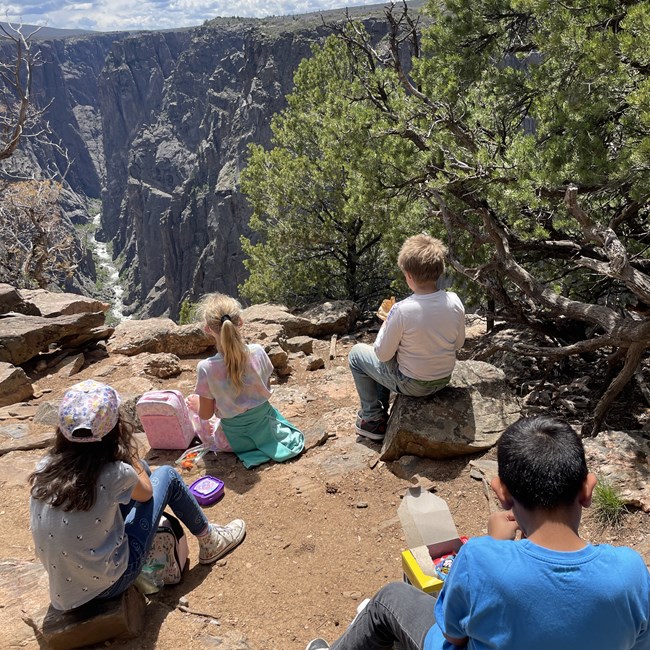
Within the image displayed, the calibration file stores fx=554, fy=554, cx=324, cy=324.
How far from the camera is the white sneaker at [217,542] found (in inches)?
146

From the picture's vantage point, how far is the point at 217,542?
12.3 ft

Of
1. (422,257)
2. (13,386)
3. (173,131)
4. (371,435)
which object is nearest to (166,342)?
(13,386)

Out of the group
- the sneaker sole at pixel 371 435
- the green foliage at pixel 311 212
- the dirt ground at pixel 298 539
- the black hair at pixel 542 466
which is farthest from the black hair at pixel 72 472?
the green foliage at pixel 311 212

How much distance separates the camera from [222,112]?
92500 mm

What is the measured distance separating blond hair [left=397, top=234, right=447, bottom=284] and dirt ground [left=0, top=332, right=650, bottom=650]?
1.62 metres

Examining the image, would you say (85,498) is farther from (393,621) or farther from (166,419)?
(166,419)

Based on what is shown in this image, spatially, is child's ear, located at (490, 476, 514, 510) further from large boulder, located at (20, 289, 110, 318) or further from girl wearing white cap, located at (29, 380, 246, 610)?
large boulder, located at (20, 289, 110, 318)

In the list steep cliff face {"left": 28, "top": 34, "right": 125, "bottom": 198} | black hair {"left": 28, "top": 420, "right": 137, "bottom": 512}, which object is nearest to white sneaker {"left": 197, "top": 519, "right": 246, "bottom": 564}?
black hair {"left": 28, "top": 420, "right": 137, "bottom": 512}

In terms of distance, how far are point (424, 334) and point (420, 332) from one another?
38mm

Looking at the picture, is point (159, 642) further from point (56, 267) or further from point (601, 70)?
point (56, 267)

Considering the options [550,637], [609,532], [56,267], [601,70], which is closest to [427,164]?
[601,70]

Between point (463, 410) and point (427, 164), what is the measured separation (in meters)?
4.17

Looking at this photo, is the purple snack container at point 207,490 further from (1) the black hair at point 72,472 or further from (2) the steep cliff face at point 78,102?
(2) the steep cliff face at point 78,102

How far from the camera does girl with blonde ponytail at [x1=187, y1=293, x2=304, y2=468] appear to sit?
4.64 m
